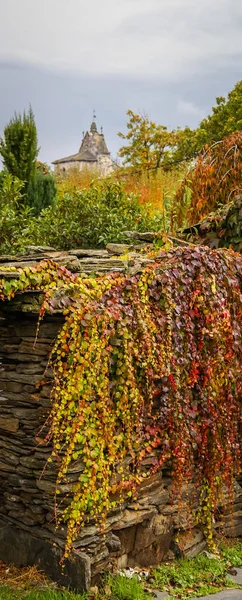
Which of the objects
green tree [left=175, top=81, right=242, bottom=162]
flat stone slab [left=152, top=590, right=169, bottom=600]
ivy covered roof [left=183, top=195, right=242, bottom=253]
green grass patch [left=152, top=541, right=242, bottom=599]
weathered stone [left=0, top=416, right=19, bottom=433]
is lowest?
green grass patch [left=152, top=541, right=242, bottom=599]

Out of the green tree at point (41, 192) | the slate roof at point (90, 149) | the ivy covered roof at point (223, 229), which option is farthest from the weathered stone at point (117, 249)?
the slate roof at point (90, 149)

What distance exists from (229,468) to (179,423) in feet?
2.97

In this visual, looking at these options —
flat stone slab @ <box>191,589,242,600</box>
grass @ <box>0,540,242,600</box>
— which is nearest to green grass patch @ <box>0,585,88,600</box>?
grass @ <box>0,540,242,600</box>

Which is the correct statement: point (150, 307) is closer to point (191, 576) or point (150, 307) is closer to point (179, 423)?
point (179, 423)

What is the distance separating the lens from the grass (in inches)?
163

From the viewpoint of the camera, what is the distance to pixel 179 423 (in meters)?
4.85

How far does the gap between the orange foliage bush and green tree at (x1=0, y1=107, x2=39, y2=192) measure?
17.7 ft

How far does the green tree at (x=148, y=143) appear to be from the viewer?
28.9m

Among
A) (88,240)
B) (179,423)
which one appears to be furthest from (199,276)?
(88,240)

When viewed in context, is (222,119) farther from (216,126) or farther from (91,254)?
(91,254)

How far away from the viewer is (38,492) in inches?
172

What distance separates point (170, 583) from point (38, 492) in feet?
4.32

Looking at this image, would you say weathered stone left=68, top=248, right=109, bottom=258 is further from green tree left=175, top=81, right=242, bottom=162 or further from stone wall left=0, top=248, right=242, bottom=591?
green tree left=175, top=81, right=242, bottom=162

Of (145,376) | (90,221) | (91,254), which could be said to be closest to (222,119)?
(90,221)
